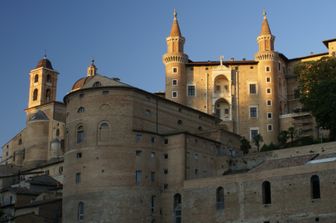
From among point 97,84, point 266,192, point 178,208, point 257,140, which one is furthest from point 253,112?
point 266,192

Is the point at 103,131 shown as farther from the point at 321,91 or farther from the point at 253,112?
the point at 253,112

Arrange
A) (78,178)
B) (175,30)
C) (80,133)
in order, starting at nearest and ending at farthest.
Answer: (78,178), (80,133), (175,30)

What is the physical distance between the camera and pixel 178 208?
59.6 meters

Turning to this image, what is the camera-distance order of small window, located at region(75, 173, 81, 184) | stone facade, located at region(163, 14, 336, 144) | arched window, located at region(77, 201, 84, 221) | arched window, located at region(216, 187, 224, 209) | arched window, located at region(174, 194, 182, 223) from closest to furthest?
arched window, located at region(216, 187, 224, 209)
arched window, located at region(174, 194, 182, 223)
arched window, located at region(77, 201, 84, 221)
small window, located at region(75, 173, 81, 184)
stone facade, located at region(163, 14, 336, 144)

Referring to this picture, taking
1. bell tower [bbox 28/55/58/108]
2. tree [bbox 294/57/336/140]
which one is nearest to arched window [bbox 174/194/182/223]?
tree [bbox 294/57/336/140]

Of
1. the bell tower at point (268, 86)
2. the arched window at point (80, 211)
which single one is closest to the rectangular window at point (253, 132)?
the bell tower at point (268, 86)

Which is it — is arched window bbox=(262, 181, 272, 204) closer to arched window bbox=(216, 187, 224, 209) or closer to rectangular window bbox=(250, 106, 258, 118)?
arched window bbox=(216, 187, 224, 209)

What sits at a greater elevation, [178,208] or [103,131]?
[103,131]

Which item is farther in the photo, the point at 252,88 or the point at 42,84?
the point at 42,84

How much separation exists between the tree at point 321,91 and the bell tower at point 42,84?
139 feet

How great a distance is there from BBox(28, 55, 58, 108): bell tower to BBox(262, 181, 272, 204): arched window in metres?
57.5

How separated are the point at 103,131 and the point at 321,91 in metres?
22.3

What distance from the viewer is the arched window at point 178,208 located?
194ft

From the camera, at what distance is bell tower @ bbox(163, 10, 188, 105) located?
89.0m
